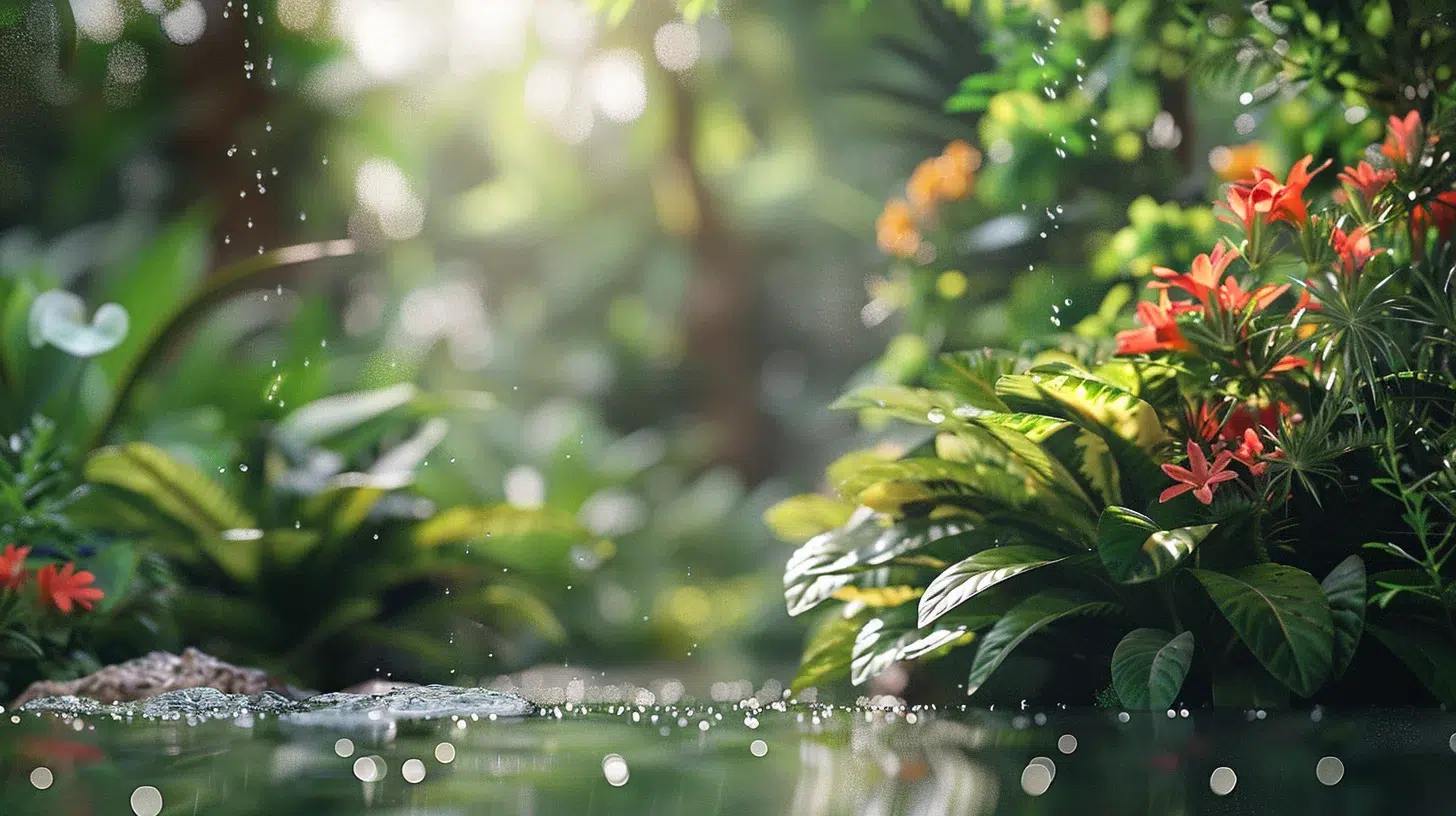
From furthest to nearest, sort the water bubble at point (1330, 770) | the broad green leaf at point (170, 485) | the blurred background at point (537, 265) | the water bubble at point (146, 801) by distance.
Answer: the blurred background at point (537, 265), the broad green leaf at point (170, 485), the water bubble at point (1330, 770), the water bubble at point (146, 801)

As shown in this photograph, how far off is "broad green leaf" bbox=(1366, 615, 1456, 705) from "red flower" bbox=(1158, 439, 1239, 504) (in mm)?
349

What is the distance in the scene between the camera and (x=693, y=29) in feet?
23.5

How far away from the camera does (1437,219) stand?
1.97 meters

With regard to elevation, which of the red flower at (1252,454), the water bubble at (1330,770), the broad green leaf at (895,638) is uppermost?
the red flower at (1252,454)

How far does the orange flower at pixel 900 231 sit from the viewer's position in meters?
3.52

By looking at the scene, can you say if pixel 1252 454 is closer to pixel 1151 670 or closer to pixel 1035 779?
pixel 1151 670

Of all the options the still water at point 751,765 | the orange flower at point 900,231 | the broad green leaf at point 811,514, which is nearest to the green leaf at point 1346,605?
the still water at point 751,765

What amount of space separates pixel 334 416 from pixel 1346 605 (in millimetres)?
2376

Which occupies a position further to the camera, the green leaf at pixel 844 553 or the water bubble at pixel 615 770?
the green leaf at pixel 844 553

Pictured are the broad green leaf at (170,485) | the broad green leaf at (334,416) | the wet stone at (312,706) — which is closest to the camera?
the wet stone at (312,706)

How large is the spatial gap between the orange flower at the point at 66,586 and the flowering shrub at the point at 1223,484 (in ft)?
4.64

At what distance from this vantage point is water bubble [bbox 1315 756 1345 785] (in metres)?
1.21

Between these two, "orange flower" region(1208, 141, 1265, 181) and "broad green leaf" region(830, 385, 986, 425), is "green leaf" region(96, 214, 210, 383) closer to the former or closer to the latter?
"broad green leaf" region(830, 385, 986, 425)

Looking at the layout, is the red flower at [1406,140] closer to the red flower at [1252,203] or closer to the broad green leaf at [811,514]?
the red flower at [1252,203]
